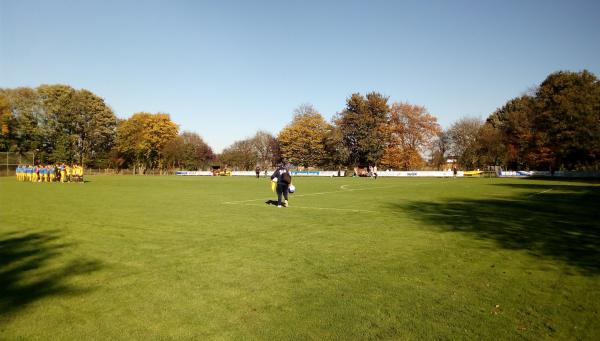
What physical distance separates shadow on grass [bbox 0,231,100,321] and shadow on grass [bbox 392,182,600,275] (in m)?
8.45

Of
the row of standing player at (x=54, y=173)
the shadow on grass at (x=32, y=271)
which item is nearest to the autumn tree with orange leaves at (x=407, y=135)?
the row of standing player at (x=54, y=173)

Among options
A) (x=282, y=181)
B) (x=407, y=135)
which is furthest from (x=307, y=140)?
(x=282, y=181)

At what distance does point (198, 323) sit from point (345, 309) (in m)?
1.76

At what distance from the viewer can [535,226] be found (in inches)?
443

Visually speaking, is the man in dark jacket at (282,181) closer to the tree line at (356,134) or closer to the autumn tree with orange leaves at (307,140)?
the tree line at (356,134)

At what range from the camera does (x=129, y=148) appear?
93500 mm

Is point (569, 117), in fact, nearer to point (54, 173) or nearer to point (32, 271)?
point (32, 271)

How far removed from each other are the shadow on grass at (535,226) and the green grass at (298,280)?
7 centimetres

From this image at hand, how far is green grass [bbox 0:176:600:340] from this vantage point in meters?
4.16

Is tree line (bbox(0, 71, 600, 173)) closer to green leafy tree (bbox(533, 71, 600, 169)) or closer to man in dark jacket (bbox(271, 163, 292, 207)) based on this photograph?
green leafy tree (bbox(533, 71, 600, 169))

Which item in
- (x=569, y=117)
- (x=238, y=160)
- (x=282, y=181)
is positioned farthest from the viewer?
(x=238, y=160)

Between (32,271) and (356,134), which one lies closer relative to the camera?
(32,271)

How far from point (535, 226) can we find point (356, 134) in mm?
68293

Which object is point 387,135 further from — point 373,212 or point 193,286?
point 193,286
